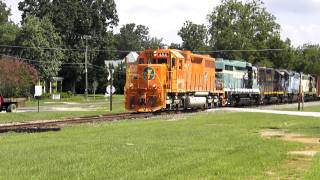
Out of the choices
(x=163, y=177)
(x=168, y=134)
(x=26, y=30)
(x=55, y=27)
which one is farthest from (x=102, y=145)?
(x=55, y=27)

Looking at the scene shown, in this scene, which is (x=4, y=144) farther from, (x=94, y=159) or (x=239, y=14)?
(x=239, y=14)

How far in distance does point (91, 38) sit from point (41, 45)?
48.3 ft

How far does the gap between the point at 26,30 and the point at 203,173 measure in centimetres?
8103

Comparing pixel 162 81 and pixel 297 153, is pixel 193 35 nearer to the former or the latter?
pixel 162 81

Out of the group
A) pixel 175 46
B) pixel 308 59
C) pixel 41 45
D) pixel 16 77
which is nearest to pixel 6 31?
pixel 41 45

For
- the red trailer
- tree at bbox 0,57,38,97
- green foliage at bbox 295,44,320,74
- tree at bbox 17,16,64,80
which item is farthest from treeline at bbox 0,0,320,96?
the red trailer

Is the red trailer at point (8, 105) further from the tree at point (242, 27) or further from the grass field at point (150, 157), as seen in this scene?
the tree at point (242, 27)

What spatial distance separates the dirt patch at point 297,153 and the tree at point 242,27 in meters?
86.6

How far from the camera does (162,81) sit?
34.3 m

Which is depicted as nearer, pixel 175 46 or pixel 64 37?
pixel 64 37

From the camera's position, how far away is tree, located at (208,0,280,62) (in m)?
108

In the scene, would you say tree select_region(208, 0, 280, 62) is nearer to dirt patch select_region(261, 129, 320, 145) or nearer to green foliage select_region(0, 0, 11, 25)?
green foliage select_region(0, 0, 11, 25)

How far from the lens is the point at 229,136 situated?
62.5 feet

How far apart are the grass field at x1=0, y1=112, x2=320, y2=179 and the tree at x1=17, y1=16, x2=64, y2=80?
70.7 metres
